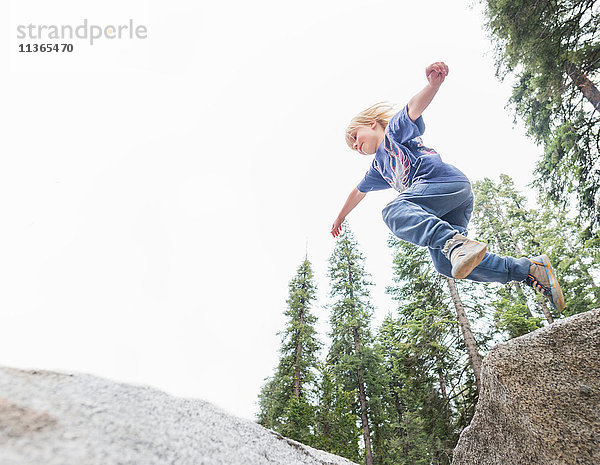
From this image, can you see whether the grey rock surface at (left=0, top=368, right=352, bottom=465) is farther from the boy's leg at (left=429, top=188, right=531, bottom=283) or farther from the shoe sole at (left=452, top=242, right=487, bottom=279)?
the boy's leg at (left=429, top=188, right=531, bottom=283)

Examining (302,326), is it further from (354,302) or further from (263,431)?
(263,431)

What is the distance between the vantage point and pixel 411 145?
123 inches

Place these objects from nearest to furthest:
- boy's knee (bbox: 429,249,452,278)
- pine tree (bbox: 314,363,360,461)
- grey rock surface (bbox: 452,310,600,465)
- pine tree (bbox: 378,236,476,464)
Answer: grey rock surface (bbox: 452,310,600,465), boy's knee (bbox: 429,249,452,278), pine tree (bbox: 314,363,360,461), pine tree (bbox: 378,236,476,464)

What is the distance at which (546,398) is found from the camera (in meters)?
2.16

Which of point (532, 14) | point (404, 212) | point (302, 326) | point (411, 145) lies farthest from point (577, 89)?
point (302, 326)

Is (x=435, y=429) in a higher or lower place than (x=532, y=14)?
lower

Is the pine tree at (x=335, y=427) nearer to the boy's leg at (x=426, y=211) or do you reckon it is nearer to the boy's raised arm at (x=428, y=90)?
the boy's leg at (x=426, y=211)

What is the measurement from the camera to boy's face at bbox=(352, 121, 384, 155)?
140 inches

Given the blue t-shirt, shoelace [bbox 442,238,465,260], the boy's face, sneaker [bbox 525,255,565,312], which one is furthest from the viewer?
the boy's face

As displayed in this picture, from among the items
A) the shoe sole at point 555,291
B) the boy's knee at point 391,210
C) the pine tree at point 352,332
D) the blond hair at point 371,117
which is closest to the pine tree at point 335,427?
the pine tree at point 352,332

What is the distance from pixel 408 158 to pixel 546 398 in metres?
2.19

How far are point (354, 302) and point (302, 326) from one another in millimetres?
3617

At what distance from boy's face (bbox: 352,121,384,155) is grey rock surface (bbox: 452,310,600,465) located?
7.65 ft

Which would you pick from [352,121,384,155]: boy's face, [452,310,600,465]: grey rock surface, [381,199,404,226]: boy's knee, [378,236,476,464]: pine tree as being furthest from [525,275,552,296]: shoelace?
[378,236,476,464]: pine tree
